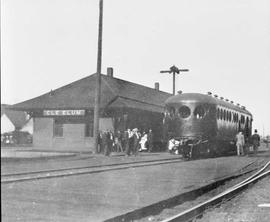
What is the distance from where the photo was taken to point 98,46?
850 inches

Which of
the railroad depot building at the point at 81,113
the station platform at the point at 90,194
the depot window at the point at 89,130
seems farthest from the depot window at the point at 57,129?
the station platform at the point at 90,194

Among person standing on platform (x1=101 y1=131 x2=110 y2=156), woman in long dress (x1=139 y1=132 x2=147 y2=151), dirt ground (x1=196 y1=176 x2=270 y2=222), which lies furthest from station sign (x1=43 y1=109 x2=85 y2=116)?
dirt ground (x1=196 y1=176 x2=270 y2=222)

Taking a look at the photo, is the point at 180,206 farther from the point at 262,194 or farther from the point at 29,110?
the point at 29,110

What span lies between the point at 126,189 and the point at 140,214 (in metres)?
2.58

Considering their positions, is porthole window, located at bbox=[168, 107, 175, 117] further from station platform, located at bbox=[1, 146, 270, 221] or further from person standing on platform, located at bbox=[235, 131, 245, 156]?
station platform, located at bbox=[1, 146, 270, 221]

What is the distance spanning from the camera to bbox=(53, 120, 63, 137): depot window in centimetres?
3036

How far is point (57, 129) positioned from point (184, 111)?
38.0 feet

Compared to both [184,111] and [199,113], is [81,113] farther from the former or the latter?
[199,113]

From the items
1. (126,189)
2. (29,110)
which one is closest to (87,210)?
(126,189)

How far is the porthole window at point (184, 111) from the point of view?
2152cm

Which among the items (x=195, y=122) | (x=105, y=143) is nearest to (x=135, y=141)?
(x=105, y=143)

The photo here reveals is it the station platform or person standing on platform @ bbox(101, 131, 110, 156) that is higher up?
person standing on platform @ bbox(101, 131, 110, 156)

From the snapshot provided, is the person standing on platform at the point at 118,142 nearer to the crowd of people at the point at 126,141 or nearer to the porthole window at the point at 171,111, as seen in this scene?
the crowd of people at the point at 126,141

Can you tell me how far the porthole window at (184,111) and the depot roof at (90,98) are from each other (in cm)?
604
